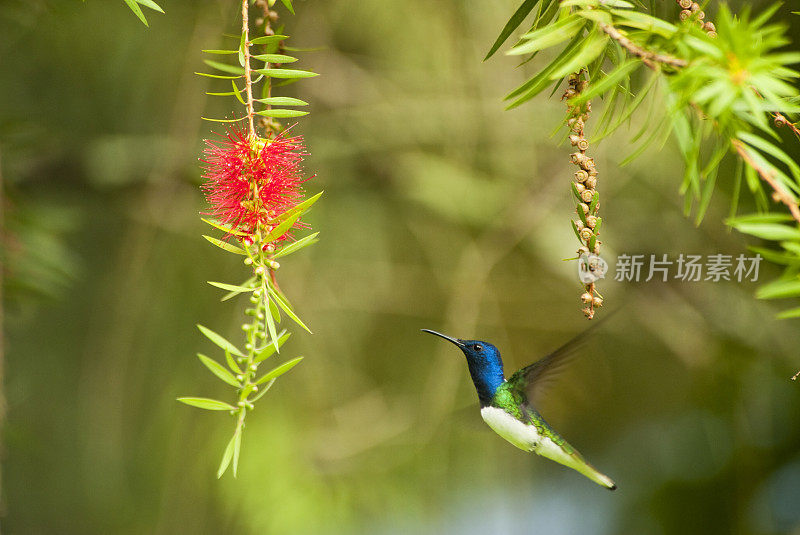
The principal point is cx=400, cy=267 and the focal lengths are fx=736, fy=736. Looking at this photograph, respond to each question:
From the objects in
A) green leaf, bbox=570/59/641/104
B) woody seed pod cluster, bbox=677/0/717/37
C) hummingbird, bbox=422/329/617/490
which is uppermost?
woody seed pod cluster, bbox=677/0/717/37

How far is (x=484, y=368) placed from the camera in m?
0.64

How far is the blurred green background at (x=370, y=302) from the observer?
128 cm

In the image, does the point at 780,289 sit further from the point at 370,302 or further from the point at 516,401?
the point at 370,302

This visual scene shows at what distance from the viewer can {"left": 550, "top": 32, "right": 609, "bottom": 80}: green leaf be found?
1.12 ft

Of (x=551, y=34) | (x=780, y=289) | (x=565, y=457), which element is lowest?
(x=565, y=457)

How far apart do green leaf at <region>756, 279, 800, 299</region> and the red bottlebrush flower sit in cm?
26

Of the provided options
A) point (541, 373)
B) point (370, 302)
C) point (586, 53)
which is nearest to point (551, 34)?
point (586, 53)

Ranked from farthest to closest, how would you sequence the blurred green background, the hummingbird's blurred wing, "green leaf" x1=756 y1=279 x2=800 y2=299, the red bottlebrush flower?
the blurred green background → the hummingbird's blurred wing → the red bottlebrush flower → "green leaf" x1=756 y1=279 x2=800 y2=299

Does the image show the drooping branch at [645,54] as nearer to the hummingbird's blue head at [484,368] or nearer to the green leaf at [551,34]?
the green leaf at [551,34]

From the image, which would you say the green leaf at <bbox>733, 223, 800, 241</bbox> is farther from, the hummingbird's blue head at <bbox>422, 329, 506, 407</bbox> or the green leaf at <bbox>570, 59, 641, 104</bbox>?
the hummingbird's blue head at <bbox>422, 329, 506, 407</bbox>

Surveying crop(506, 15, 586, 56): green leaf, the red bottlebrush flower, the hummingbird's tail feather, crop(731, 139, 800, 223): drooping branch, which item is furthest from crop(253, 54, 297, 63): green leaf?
the hummingbird's tail feather

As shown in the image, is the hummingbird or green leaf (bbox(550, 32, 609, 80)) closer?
green leaf (bbox(550, 32, 609, 80))

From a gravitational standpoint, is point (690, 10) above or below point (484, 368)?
above

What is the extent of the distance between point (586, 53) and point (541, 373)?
13.4 inches
